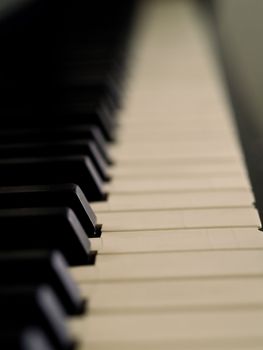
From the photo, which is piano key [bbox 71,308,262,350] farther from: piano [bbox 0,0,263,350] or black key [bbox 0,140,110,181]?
black key [bbox 0,140,110,181]

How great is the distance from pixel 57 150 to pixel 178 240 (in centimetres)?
34

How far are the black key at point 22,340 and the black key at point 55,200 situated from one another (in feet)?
0.98

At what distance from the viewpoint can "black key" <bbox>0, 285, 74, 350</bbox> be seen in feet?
1.68

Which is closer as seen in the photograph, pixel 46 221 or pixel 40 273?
pixel 40 273

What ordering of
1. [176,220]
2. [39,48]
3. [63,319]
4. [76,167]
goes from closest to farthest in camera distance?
1. [63,319]
2. [176,220]
3. [76,167]
4. [39,48]

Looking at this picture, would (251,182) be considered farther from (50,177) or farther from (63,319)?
(63,319)

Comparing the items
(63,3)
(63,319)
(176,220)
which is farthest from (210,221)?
(63,3)

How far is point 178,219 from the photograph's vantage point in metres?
0.83

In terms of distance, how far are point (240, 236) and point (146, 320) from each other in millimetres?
240

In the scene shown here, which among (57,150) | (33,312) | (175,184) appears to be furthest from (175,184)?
(33,312)

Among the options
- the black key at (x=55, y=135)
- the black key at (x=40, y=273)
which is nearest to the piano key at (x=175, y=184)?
the black key at (x=55, y=135)

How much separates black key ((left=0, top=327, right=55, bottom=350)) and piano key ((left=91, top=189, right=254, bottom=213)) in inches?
15.4

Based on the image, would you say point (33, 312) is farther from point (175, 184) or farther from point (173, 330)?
point (175, 184)

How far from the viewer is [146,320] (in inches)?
23.2
